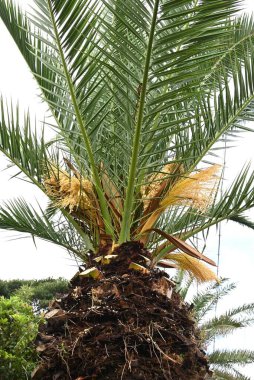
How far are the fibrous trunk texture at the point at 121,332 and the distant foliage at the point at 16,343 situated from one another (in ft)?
Result: 3.09

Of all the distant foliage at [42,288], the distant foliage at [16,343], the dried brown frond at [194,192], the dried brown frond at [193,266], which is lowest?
the distant foliage at [16,343]

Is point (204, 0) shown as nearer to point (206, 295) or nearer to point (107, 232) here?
point (107, 232)

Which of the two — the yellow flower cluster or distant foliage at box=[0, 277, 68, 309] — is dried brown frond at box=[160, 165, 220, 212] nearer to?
the yellow flower cluster

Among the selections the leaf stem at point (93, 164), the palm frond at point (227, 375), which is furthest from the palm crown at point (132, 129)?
the palm frond at point (227, 375)

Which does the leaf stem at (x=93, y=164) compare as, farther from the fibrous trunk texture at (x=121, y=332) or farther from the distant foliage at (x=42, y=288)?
the distant foliage at (x=42, y=288)

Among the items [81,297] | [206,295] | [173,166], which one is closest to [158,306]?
[81,297]

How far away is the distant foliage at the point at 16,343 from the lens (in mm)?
5238

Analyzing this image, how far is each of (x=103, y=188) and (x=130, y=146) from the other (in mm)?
517

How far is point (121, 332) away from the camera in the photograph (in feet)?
13.5

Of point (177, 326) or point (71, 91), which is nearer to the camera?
point (177, 326)

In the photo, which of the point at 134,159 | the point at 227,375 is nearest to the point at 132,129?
the point at 134,159

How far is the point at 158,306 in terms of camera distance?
14.3 feet

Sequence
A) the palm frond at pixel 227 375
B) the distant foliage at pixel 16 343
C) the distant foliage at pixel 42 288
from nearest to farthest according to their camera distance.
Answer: the distant foliage at pixel 16 343, the palm frond at pixel 227 375, the distant foliage at pixel 42 288

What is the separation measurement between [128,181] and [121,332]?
1126mm
